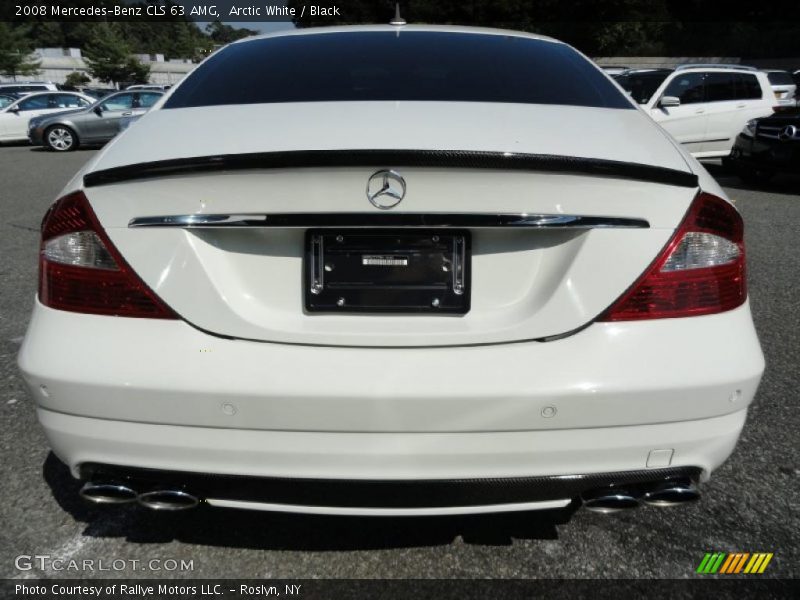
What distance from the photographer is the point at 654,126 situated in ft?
6.66

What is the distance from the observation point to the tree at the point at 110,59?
215ft

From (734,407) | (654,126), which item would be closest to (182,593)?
(734,407)

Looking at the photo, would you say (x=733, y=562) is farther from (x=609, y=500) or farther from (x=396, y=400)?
(x=396, y=400)

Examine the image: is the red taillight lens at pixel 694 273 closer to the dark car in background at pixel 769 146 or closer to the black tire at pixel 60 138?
the dark car in background at pixel 769 146

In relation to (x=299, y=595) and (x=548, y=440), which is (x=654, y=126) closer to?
(x=548, y=440)

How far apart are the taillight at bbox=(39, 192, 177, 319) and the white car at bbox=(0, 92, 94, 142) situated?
19.1 metres

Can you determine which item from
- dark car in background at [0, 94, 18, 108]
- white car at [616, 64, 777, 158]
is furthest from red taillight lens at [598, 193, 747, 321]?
dark car in background at [0, 94, 18, 108]

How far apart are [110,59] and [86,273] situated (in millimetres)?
73982

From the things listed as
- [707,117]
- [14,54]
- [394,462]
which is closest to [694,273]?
[394,462]

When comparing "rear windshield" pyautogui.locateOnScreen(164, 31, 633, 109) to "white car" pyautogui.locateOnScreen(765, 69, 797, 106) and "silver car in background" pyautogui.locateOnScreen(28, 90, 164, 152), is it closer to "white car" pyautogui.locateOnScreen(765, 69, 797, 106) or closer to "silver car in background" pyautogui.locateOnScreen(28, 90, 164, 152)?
"white car" pyautogui.locateOnScreen(765, 69, 797, 106)

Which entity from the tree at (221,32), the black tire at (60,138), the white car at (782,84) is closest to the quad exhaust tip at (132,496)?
the white car at (782,84)

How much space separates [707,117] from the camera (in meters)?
10.5

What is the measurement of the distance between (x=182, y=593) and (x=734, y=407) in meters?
1.60

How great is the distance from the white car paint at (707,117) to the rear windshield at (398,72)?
8.49m
